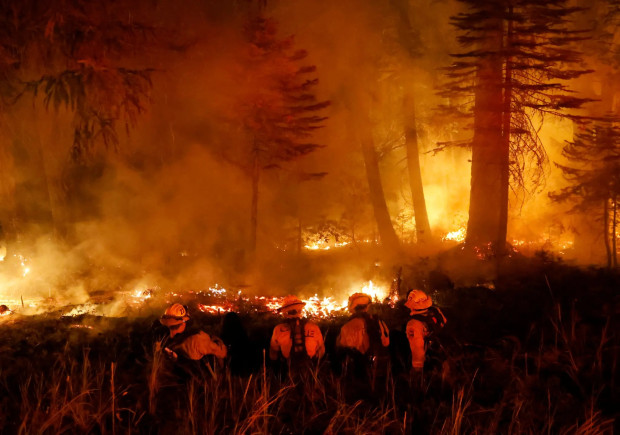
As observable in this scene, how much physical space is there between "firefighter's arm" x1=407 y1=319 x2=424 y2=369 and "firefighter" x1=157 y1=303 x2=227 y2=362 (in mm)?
1877

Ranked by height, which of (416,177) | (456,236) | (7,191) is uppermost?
(416,177)

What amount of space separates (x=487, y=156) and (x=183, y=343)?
10209 mm

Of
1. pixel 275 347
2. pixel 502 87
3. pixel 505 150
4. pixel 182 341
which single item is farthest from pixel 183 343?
pixel 505 150

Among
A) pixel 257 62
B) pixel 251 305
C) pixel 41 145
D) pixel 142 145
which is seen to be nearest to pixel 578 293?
pixel 251 305

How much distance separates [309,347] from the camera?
4.98m

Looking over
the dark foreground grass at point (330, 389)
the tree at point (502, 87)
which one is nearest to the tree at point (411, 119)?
the tree at point (502, 87)

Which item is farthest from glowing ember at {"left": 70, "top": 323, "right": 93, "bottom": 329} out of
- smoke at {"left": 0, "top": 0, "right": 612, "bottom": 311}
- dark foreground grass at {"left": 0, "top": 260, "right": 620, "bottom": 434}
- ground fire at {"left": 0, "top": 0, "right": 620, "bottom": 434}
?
smoke at {"left": 0, "top": 0, "right": 612, "bottom": 311}

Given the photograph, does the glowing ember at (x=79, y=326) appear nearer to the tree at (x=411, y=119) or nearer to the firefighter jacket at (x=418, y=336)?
the firefighter jacket at (x=418, y=336)

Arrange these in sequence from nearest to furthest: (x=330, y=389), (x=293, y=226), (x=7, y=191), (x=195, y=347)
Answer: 1. (x=330, y=389)
2. (x=195, y=347)
3. (x=7, y=191)
4. (x=293, y=226)

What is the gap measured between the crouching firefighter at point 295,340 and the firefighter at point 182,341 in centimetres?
61

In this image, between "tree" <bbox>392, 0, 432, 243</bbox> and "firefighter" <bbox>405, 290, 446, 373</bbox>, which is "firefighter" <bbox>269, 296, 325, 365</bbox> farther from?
"tree" <bbox>392, 0, 432, 243</bbox>

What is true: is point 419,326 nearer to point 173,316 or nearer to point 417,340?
point 417,340

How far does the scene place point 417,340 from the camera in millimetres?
4984

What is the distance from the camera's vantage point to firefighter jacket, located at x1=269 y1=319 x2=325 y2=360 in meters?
4.98
